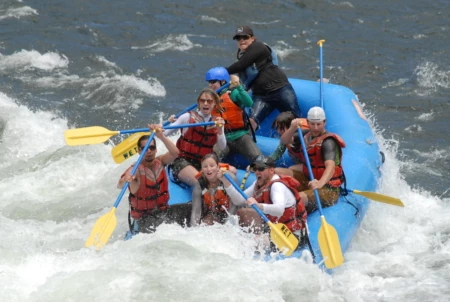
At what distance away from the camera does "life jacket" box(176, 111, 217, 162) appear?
277 inches

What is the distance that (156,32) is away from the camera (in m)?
13.8

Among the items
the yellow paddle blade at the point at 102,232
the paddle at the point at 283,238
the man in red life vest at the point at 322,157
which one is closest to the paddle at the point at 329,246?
the paddle at the point at 283,238

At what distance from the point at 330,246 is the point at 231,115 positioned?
5.86 ft

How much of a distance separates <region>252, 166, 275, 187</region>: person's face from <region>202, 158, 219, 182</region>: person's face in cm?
29

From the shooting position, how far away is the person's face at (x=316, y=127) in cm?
681

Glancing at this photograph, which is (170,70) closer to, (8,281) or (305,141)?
(305,141)

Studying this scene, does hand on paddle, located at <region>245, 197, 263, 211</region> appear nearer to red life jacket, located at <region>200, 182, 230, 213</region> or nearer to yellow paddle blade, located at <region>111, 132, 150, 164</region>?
red life jacket, located at <region>200, 182, 230, 213</region>

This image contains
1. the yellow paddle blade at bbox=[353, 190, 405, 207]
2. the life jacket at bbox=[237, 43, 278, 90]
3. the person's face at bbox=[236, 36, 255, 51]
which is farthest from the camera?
the life jacket at bbox=[237, 43, 278, 90]

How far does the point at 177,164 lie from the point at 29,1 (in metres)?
8.71

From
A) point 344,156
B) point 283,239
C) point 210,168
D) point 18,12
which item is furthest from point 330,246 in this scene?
point 18,12

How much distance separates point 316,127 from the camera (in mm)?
6836

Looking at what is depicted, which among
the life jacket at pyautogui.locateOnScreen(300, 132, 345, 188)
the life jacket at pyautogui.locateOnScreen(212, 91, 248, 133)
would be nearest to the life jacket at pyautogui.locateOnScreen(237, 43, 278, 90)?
the life jacket at pyautogui.locateOnScreen(212, 91, 248, 133)

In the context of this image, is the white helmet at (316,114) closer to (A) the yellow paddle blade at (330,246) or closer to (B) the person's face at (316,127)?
(B) the person's face at (316,127)

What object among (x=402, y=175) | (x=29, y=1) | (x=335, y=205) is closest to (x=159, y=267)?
(x=335, y=205)
